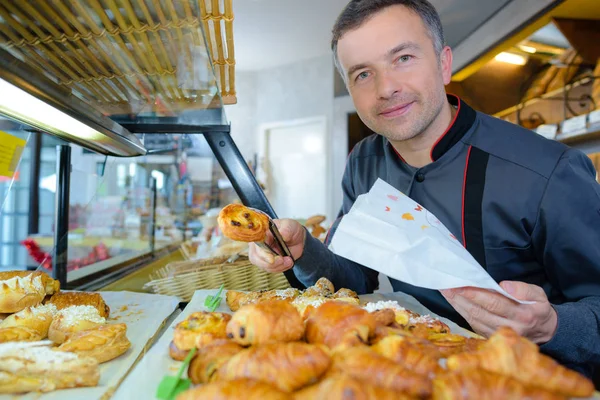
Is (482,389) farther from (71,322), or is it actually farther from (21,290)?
(21,290)

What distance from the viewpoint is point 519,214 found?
1438mm

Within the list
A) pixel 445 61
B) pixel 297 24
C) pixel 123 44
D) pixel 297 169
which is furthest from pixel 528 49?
pixel 123 44

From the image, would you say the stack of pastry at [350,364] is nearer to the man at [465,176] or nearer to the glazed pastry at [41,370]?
the glazed pastry at [41,370]

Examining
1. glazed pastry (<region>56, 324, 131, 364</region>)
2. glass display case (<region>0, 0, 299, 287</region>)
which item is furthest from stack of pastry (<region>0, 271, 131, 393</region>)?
glass display case (<region>0, 0, 299, 287</region>)

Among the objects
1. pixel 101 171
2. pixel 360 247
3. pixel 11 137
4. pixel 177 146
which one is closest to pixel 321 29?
pixel 177 146

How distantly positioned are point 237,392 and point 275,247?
34.4 inches

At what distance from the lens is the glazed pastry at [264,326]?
0.73 m

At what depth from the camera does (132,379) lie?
0.76 m

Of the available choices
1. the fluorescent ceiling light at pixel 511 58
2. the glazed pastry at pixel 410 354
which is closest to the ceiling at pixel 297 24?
the fluorescent ceiling light at pixel 511 58

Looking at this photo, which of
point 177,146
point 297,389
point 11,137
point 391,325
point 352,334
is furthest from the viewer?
point 177,146

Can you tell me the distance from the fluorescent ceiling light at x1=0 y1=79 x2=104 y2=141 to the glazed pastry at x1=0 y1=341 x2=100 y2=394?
1.71 ft

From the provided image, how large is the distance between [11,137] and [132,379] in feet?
3.53

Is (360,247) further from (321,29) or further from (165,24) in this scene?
(321,29)

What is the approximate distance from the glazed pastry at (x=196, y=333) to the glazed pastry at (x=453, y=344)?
1.37 ft
